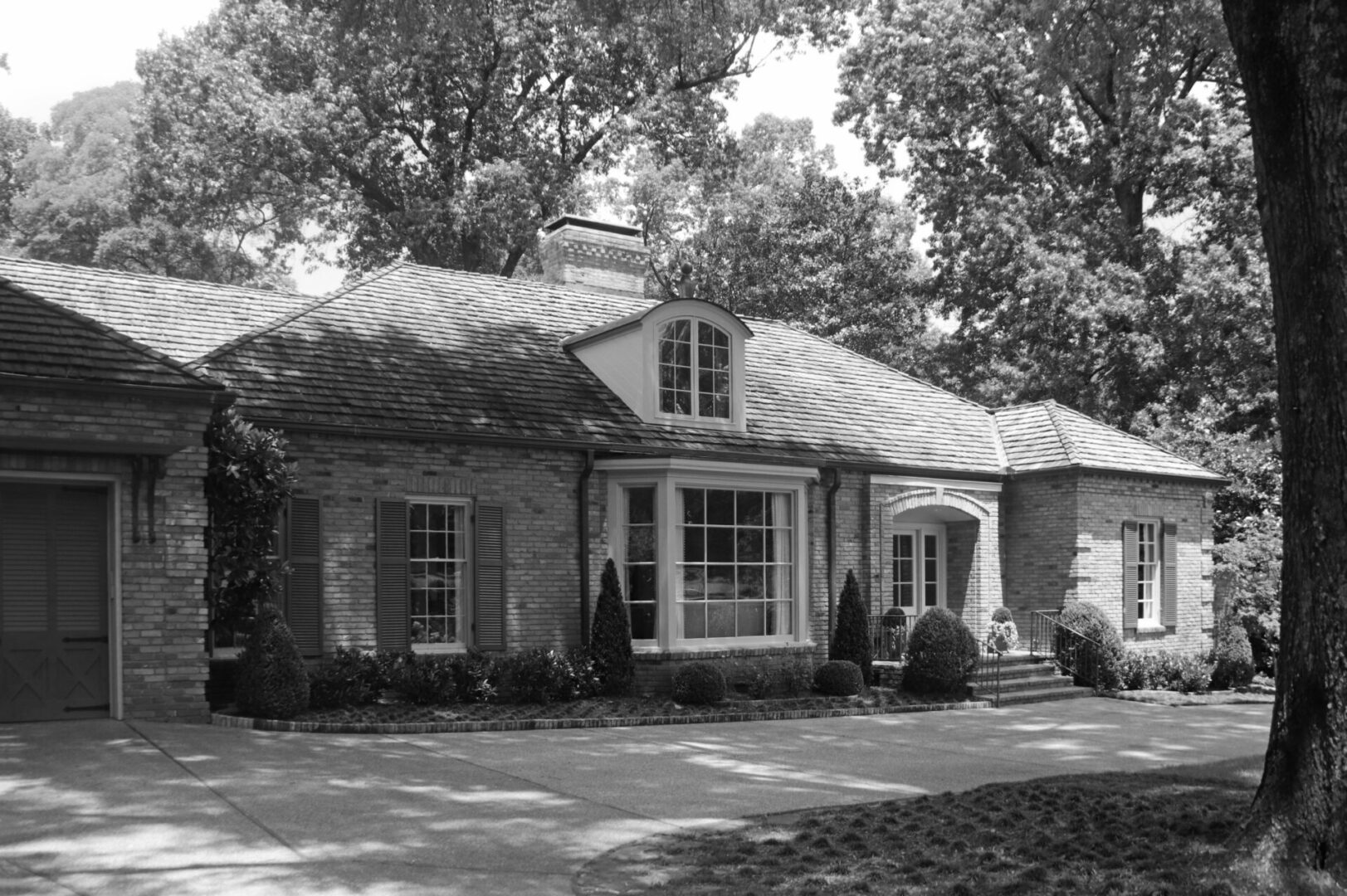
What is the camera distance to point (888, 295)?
36.4 meters

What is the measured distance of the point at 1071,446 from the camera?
22.0 m

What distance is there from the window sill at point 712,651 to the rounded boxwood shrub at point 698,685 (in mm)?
817

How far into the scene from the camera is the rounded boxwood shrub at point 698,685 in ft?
53.7

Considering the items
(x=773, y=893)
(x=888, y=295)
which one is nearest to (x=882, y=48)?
(x=888, y=295)

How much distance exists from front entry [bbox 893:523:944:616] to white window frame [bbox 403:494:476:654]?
26.8 ft

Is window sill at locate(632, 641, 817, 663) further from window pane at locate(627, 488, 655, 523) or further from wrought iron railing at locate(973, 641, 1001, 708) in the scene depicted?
wrought iron railing at locate(973, 641, 1001, 708)

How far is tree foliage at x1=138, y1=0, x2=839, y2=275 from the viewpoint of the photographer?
30391 millimetres

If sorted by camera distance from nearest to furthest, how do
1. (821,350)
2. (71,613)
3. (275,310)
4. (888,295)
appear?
(71,613)
(275,310)
(821,350)
(888,295)

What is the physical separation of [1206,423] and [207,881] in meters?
25.0

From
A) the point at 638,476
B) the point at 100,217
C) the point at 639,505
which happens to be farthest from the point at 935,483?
the point at 100,217

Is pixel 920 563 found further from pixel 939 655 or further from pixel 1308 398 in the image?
pixel 1308 398

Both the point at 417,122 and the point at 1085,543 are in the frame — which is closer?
the point at 1085,543

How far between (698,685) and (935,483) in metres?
6.95

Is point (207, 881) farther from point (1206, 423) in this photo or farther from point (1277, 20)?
point (1206, 423)
